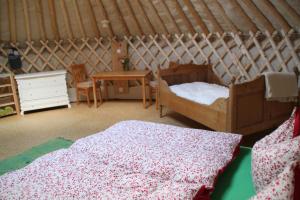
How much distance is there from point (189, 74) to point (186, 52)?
0.64m

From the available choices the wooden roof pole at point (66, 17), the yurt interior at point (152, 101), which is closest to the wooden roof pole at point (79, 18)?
the yurt interior at point (152, 101)

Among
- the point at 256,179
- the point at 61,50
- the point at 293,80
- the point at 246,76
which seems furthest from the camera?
the point at 61,50

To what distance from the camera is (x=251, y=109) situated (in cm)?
237

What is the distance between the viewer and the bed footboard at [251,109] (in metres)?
2.26

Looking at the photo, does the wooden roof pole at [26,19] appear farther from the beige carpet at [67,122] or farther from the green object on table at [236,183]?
the green object on table at [236,183]

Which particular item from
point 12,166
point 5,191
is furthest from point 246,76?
point 5,191

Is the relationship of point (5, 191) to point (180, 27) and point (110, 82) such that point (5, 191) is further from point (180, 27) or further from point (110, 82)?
point (110, 82)

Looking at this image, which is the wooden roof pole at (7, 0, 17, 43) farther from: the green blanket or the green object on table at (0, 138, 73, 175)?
the green blanket

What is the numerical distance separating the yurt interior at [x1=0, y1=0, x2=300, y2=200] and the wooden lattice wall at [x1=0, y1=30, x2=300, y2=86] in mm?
18

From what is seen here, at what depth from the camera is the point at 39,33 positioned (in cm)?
435

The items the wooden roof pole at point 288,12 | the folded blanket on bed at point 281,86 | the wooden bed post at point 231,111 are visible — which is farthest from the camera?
the wooden roof pole at point 288,12

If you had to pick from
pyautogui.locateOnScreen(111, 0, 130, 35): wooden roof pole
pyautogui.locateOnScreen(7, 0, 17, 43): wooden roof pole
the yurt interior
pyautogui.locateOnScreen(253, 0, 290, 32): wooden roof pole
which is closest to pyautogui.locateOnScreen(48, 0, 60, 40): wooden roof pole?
the yurt interior

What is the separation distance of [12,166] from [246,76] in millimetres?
3007

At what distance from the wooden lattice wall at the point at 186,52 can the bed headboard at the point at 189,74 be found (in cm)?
30
